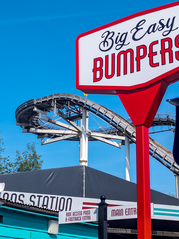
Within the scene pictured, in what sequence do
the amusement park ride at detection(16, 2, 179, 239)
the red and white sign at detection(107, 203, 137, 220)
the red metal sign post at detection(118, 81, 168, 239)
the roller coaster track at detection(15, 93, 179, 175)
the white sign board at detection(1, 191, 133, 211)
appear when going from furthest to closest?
the roller coaster track at detection(15, 93, 179, 175)
the white sign board at detection(1, 191, 133, 211)
the amusement park ride at detection(16, 2, 179, 239)
the red metal sign post at detection(118, 81, 168, 239)
the red and white sign at detection(107, 203, 137, 220)

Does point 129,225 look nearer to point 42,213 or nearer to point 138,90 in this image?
point 42,213

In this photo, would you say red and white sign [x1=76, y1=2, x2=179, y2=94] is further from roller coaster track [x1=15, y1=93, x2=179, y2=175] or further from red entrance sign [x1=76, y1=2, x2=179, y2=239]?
roller coaster track [x1=15, y1=93, x2=179, y2=175]

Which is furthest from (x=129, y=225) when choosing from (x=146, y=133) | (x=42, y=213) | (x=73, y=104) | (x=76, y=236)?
(x=73, y=104)

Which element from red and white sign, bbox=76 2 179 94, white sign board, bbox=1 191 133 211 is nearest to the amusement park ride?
red and white sign, bbox=76 2 179 94

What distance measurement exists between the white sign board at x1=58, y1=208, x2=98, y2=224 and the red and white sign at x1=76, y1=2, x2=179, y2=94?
8.98 ft

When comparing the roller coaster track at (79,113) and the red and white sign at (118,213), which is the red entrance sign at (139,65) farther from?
the roller coaster track at (79,113)

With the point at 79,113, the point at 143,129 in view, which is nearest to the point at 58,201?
the point at 143,129

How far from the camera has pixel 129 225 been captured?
9156 millimetres

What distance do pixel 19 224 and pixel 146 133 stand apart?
3174mm

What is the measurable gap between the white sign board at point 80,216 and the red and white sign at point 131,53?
2738 millimetres

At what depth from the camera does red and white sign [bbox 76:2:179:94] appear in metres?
6.59

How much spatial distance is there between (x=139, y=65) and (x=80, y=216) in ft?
10.7

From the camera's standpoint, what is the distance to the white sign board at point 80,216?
5.14 metres

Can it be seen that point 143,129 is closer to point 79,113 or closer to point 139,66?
point 139,66
